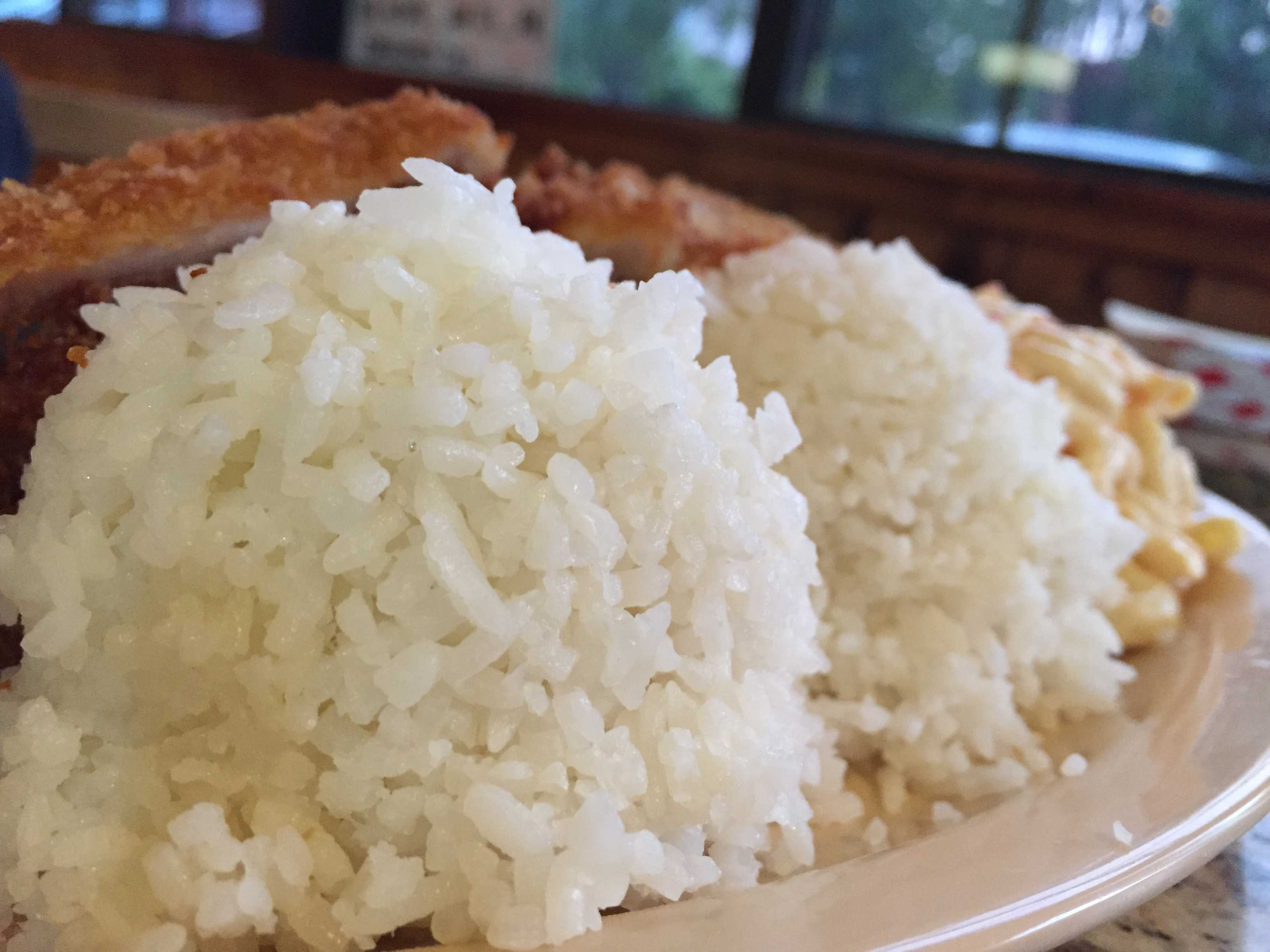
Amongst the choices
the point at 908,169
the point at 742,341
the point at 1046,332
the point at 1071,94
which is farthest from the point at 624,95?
the point at 742,341

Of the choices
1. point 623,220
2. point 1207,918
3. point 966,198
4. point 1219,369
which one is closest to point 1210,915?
point 1207,918

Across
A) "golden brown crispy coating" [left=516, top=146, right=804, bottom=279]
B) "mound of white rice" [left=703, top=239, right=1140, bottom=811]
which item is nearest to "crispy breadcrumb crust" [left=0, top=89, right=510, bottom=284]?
"golden brown crispy coating" [left=516, top=146, right=804, bottom=279]

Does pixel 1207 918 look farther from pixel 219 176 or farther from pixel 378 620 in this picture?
pixel 219 176

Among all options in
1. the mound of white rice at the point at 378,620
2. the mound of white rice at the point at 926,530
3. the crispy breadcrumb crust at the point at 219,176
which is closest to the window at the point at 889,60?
the mound of white rice at the point at 926,530

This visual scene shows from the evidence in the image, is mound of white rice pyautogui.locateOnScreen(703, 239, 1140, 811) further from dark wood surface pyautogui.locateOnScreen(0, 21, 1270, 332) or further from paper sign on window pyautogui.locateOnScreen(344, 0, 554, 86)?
paper sign on window pyautogui.locateOnScreen(344, 0, 554, 86)

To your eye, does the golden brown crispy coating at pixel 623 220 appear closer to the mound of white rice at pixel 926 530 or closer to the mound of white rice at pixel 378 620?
the mound of white rice at pixel 926 530

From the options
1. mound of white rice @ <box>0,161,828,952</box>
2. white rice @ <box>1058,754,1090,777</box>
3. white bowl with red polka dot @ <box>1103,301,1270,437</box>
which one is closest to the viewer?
mound of white rice @ <box>0,161,828,952</box>

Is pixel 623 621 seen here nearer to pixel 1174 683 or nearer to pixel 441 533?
pixel 441 533
